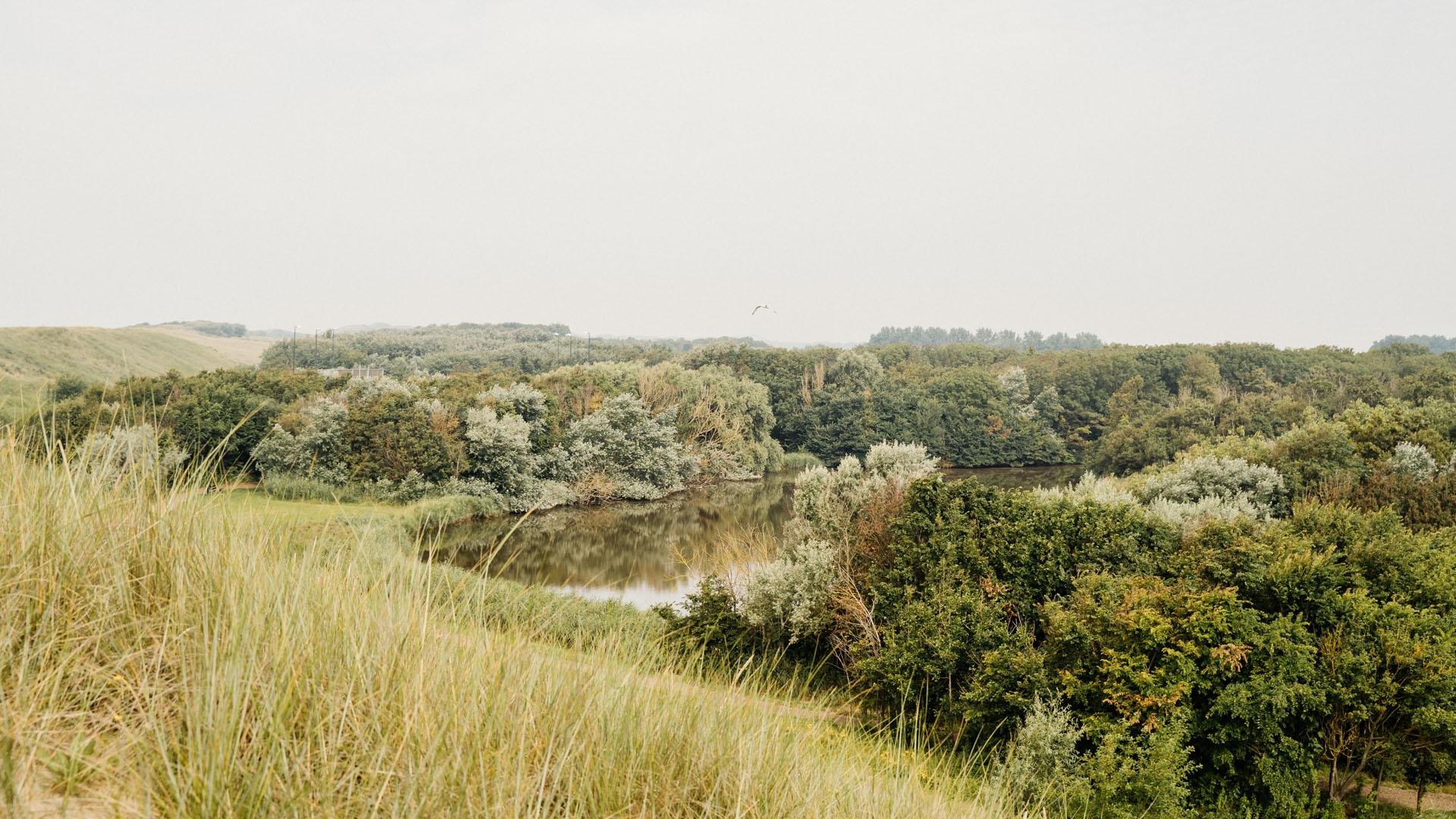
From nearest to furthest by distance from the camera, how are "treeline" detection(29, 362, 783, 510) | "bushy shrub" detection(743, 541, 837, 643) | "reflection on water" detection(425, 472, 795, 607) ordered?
"bushy shrub" detection(743, 541, 837, 643) < "reflection on water" detection(425, 472, 795, 607) < "treeline" detection(29, 362, 783, 510)

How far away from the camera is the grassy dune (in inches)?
85.4

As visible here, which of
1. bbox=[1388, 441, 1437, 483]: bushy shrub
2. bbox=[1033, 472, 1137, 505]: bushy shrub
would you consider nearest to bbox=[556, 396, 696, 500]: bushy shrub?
bbox=[1033, 472, 1137, 505]: bushy shrub

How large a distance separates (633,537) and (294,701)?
31.6 meters

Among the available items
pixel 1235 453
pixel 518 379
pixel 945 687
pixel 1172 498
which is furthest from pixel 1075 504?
pixel 518 379

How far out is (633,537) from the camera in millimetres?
33719

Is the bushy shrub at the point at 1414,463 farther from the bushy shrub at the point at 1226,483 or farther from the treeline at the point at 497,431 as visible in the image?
the treeline at the point at 497,431

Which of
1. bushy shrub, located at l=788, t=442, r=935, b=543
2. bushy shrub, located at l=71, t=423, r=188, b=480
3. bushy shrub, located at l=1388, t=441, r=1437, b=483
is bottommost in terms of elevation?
bushy shrub, located at l=788, t=442, r=935, b=543

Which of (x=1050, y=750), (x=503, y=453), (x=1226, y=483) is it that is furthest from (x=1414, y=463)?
(x=503, y=453)

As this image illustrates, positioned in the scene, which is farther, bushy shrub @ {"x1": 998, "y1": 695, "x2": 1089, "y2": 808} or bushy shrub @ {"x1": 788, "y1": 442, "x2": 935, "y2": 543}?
bushy shrub @ {"x1": 788, "y1": 442, "x2": 935, "y2": 543}

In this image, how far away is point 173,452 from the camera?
4496 mm

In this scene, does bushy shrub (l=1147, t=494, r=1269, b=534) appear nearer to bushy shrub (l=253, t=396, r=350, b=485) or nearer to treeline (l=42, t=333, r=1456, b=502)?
treeline (l=42, t=333, r=1456, b=502)

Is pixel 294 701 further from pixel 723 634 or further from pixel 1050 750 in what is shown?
pixel 723 634

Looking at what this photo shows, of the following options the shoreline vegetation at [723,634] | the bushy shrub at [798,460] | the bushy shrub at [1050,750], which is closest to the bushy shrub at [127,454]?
the shoreline vegetation at [723,634]

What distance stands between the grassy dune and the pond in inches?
674
